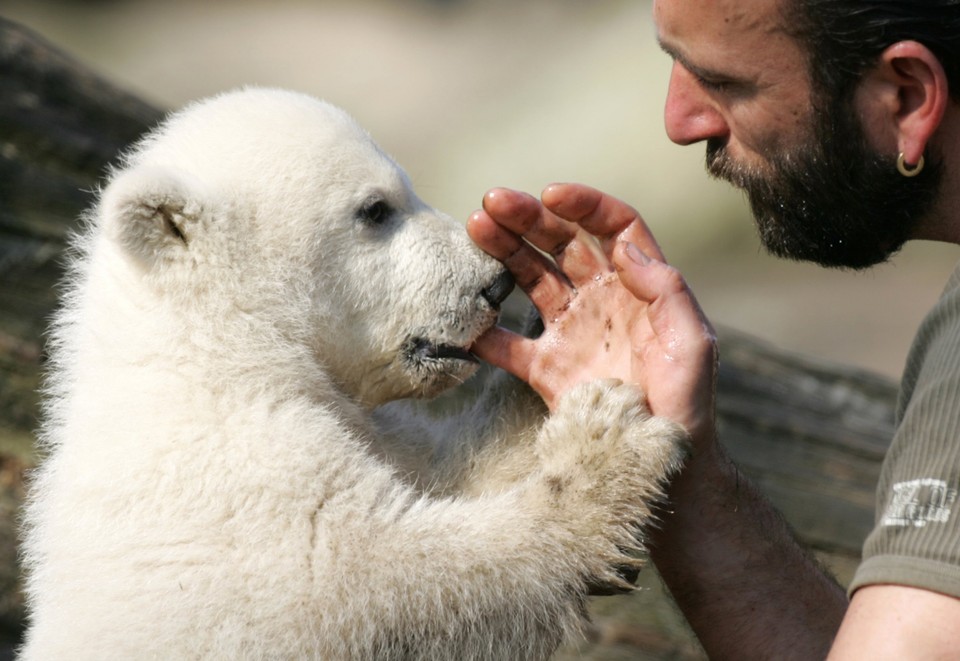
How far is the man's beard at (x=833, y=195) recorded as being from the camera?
132 inches

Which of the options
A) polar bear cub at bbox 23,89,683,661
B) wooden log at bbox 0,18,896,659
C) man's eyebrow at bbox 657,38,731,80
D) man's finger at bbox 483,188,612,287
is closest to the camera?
polar bear cub at bbox 23,89,683,661

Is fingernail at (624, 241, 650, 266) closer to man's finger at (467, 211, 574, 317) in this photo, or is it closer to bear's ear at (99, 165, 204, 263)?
man's finger at (467, 211, 574, 317)

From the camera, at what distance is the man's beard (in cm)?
336

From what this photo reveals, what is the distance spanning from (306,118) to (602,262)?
1.14 metres

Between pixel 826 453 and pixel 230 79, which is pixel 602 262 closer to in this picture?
pixel 826 453

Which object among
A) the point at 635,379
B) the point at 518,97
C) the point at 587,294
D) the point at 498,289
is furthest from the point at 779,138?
the point at 518,97

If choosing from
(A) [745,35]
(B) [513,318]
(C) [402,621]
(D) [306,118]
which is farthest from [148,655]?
(B) [513,318]

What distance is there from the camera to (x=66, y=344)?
→ 3.64m

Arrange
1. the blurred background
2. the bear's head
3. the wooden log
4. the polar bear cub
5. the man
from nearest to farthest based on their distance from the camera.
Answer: the polar bear cub
the man
the bear's head
the wooden log
the blurred background

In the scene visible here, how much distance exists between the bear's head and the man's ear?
133 cm

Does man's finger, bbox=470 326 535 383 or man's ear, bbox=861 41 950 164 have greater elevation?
man's ear, bbox=861 41 950 164

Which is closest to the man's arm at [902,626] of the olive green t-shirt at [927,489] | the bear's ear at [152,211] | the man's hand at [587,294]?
the olive green t-shirt at [927,489]

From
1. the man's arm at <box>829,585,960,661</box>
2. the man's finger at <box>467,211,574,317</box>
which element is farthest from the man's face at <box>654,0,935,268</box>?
the man's arm at <box>829,585,960,661</box>

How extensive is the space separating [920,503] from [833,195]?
4.52ft
